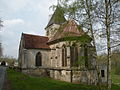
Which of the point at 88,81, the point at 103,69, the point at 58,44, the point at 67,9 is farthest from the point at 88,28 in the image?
the point at 103,69

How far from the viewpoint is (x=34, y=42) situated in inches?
1286

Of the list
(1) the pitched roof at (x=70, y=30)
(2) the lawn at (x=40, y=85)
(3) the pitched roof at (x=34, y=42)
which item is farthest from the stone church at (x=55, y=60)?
(1) the pitched roof at (x=70, y=30)

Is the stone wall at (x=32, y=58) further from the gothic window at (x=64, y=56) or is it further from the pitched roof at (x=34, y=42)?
the gothic window at (x=64, y=56)

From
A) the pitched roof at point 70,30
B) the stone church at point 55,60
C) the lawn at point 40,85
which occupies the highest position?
the pitched roof at point 70,30

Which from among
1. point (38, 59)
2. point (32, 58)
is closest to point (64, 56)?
point (38, 59)

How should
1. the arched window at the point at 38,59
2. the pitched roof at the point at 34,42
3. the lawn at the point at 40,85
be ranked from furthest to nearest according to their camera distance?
the arched window at the point at 38,59 → the pitched roof at the point at 34,42 → the lawn at the point at 40,85

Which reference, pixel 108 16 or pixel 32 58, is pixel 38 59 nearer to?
pixel 32 58

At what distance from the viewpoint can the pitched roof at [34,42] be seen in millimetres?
31317

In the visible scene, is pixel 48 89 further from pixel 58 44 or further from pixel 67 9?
pixel 58 44

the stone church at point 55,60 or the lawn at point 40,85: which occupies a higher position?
the stone church at point 55,60

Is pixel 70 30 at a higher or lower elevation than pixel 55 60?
higher

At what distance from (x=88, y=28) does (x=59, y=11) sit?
2423 mm

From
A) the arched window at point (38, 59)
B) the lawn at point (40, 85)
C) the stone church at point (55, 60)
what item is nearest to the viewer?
the lawn at point (40, 85)

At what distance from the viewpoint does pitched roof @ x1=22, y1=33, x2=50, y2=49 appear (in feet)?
103
